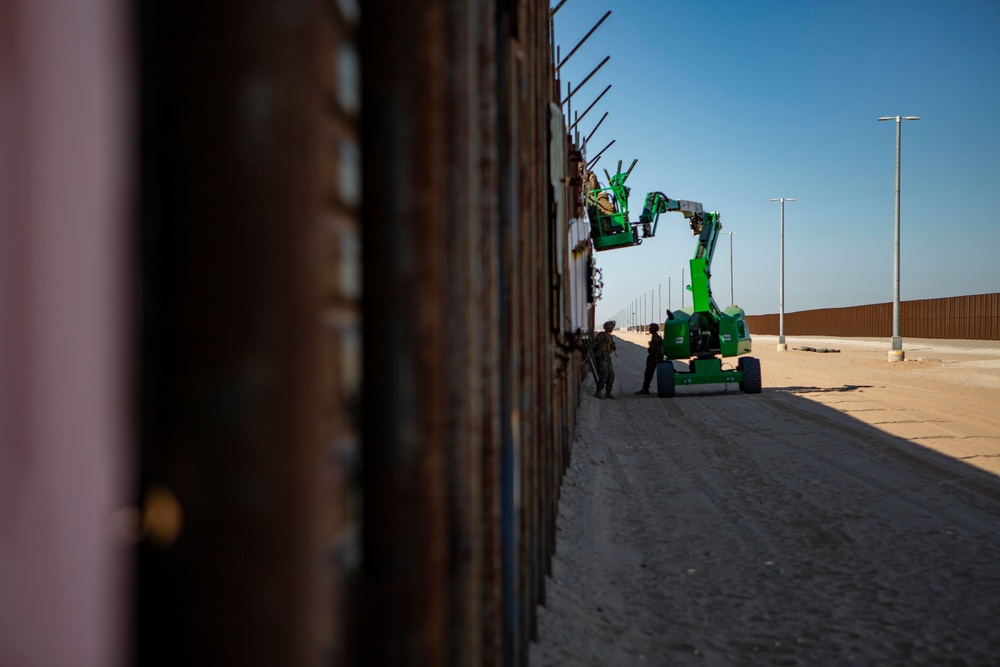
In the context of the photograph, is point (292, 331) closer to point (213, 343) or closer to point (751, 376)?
point (213, 343)

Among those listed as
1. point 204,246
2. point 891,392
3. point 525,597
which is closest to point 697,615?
point 525,597

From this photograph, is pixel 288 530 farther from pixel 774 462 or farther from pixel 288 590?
pixel 774 462

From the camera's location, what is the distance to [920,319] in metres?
50.4

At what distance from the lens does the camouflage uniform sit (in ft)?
48.7

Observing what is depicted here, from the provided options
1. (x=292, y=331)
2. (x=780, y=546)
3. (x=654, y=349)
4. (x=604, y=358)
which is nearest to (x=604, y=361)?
(x=604, y=358)

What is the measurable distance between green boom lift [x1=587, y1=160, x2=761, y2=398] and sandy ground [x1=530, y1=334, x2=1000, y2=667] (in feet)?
12.4

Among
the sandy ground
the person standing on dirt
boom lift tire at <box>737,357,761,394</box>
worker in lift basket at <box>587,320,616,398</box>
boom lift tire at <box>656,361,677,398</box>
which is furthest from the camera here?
the person standing on dirt

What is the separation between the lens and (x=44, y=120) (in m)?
0.79

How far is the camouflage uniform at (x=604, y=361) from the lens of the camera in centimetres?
1484

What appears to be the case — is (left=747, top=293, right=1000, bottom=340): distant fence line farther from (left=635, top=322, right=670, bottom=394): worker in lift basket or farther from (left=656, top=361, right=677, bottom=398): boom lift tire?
(left=656, top=361, right=677, bottom=398): boom lift tire

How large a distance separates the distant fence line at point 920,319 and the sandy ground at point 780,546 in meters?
32.4

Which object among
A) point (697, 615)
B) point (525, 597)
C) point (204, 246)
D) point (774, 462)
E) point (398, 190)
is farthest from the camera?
point (774, 462)

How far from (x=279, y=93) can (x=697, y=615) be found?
3.76 m

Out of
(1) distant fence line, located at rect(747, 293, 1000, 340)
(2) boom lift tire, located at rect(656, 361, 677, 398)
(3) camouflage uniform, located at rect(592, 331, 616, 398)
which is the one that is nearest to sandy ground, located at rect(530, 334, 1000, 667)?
(2) boom lift tire, located at rect(656, 361, 677, 398)
